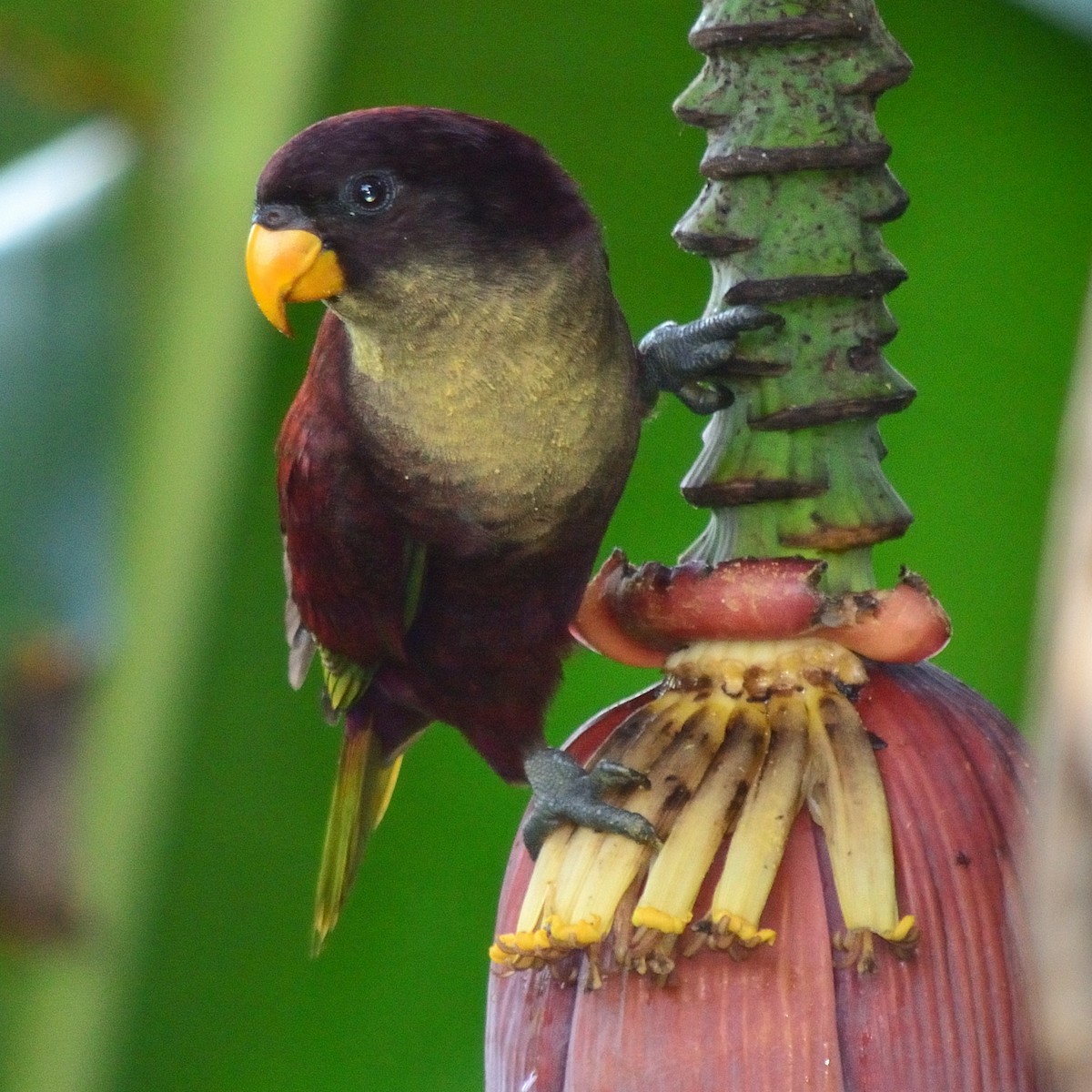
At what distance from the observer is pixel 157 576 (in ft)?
3.61

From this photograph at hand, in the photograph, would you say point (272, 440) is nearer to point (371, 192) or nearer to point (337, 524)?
point (337, 524)

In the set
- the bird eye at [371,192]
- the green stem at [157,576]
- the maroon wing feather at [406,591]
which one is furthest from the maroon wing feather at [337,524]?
the green stem at [157,576]

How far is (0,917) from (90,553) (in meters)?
0.27

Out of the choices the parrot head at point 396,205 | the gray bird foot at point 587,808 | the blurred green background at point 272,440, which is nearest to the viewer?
the gray bird foot at point 587,808

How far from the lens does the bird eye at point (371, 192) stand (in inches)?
29.7

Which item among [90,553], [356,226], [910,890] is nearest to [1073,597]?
[910,890]

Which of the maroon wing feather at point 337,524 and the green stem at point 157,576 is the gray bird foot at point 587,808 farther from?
the green stem at point 157,576

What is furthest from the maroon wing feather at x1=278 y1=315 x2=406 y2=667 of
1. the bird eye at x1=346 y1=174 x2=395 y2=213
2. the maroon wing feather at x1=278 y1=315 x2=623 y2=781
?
the bird eye at x1=346 y1=174 x2=395 y2=213

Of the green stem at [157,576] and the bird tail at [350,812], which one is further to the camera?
the green stem at [157,576]

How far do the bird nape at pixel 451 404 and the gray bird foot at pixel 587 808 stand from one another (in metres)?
0.02

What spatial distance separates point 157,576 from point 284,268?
0.42 m

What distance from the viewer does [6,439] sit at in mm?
1081

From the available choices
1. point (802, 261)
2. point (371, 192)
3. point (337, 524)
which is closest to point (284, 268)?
point (371, 192)

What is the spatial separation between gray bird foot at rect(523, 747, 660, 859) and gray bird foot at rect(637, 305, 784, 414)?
166mm
